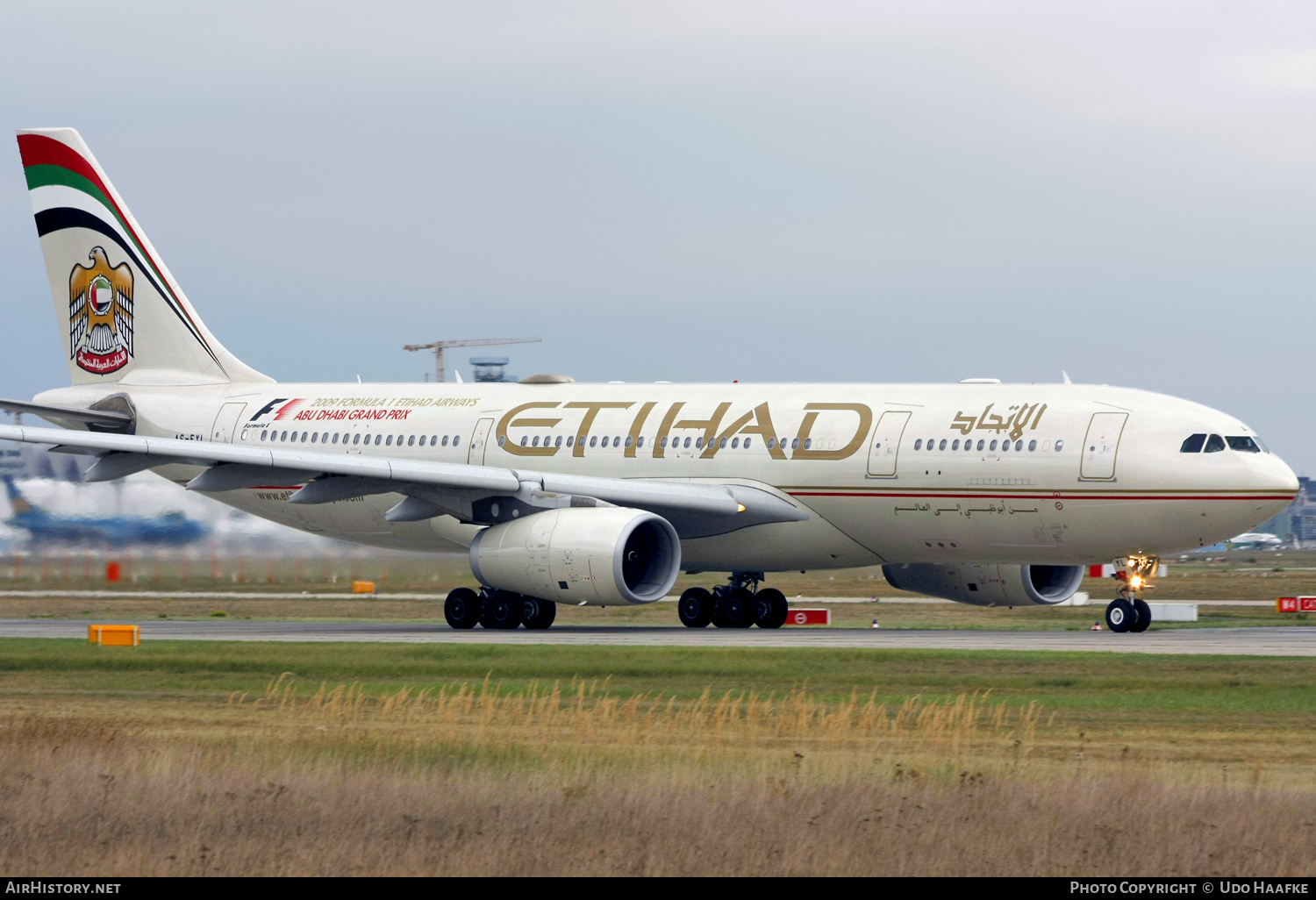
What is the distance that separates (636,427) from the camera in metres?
36.5

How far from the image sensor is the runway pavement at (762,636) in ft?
91.4

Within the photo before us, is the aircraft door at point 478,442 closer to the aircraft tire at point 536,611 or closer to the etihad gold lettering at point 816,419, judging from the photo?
the aircraft tire at point 536,611

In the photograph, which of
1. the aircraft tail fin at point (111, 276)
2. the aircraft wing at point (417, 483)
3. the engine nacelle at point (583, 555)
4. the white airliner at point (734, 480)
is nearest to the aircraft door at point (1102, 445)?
the white airliner at point (734, 480)

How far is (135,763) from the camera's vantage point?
49.2 ft

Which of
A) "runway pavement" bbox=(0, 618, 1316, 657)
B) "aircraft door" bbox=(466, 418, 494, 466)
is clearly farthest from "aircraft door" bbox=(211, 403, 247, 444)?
"aircraft door" bbox=(466, 418, 494, 466)

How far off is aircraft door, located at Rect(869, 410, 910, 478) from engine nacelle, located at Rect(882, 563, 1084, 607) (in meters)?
3.35

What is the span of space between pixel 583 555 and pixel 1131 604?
9.59 m

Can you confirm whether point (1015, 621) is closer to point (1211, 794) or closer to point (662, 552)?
point (662, 552)

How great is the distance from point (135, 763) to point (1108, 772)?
25.7 feet

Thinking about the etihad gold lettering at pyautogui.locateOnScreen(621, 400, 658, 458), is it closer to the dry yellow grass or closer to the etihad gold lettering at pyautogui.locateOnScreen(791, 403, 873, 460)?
the etihad gold lettering at pyautogui.locateOnScreen(791, 403, 873, 460)

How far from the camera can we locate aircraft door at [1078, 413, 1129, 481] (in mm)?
31141

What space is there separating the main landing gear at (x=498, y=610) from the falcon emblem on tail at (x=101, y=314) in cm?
1310
